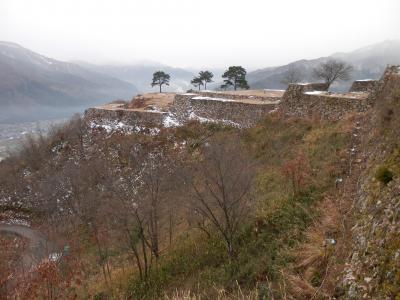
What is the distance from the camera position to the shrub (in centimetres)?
696

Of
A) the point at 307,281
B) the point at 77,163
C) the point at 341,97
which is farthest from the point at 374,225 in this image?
the point at 77,163

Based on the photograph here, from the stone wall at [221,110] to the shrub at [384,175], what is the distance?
20221 millimetres

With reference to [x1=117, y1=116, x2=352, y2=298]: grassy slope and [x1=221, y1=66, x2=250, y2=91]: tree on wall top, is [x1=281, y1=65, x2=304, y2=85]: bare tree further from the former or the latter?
[x1=117, y1=116, x2=352, y2=298]: grassy slope

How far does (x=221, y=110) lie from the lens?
99.7 ft

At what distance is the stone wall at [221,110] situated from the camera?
27641 millimetres

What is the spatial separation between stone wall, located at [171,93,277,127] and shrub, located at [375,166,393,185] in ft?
66.3

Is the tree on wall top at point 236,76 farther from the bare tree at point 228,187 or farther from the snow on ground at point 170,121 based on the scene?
the bare tree at point 228,187

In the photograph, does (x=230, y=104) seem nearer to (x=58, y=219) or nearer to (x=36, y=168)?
(x=58, y=219)

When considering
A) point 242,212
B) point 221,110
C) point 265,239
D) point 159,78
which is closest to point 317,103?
point 221,110

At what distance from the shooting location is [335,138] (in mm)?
17781

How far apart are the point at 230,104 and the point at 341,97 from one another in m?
10.3

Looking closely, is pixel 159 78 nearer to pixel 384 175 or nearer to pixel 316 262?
pixel 316 262

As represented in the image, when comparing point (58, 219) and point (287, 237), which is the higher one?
point (287, 237)

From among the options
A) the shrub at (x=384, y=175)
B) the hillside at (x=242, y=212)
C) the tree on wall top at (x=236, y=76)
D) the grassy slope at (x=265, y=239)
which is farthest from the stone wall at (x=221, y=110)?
the shrub at (x=384, y=175)
